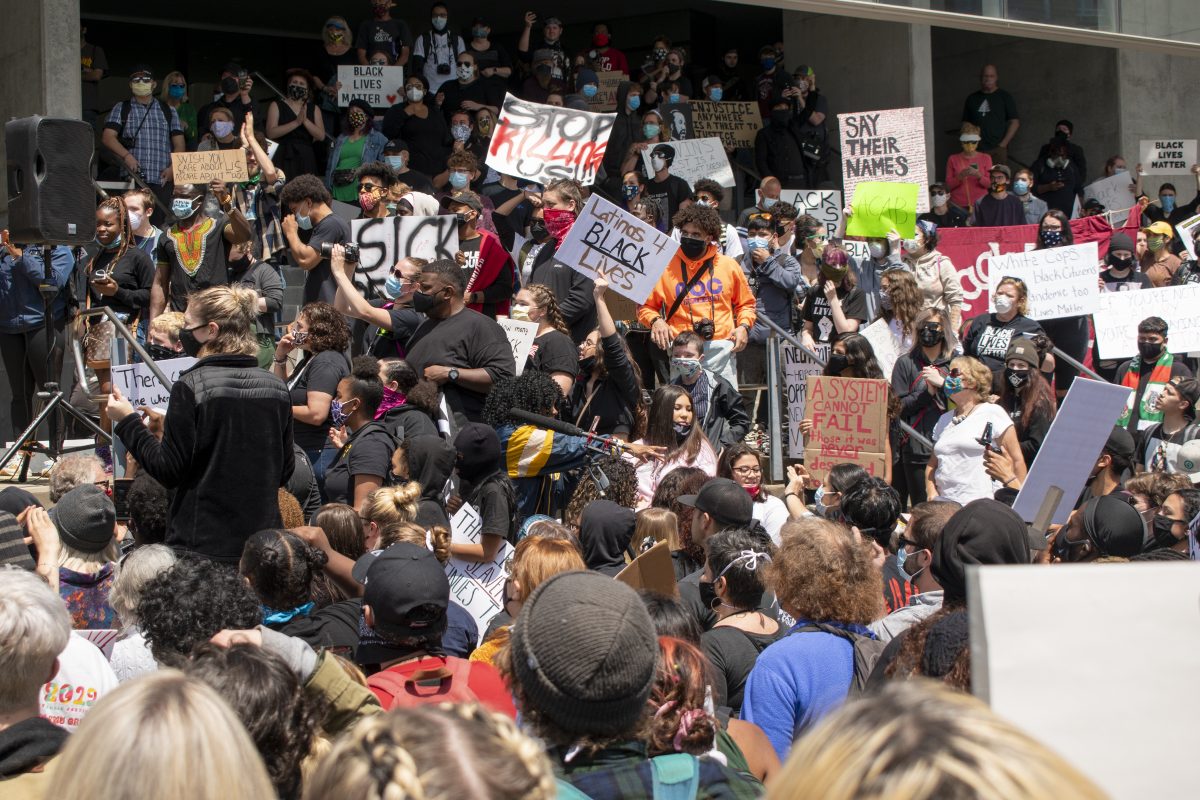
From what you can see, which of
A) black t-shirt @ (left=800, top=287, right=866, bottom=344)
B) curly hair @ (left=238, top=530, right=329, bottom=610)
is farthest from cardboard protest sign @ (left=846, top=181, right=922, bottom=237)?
curly hair @ (left=238, top=530, right=329, bottom=610)

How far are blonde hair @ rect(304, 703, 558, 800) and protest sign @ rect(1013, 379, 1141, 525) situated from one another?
4.89 metres

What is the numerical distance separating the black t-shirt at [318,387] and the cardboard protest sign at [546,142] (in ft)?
14.4

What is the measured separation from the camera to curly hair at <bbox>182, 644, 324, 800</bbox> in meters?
2.69

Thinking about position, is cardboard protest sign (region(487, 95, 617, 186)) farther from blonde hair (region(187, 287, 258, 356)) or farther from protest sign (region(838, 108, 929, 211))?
blonde hair (region(187, 287, 258, 356))

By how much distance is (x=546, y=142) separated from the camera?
11477 millimetres

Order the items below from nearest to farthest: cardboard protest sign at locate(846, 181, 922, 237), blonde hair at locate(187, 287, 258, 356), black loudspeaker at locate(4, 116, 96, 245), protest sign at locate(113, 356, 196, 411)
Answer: blonde hair at locate(187, 287, 258, 356), protest sign at locate(113, 356, 196, 411), black loudspeaker at locate(4, 116, 96, 245), cardboard protest sign at locate(846, 181, 922, 237)

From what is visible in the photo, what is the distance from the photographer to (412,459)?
609 cm

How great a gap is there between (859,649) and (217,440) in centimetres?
236

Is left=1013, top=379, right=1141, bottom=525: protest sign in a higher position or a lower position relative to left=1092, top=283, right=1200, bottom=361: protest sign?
lower

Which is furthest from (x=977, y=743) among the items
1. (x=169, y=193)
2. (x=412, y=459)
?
(x=169, y=193)

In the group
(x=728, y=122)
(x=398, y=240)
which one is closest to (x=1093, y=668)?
(x=398, y=240)

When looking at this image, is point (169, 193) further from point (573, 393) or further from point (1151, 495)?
point (1151, 495)

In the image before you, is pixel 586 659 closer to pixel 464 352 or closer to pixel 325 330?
pixel 464 352

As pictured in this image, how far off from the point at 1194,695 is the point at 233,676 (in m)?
1.72
